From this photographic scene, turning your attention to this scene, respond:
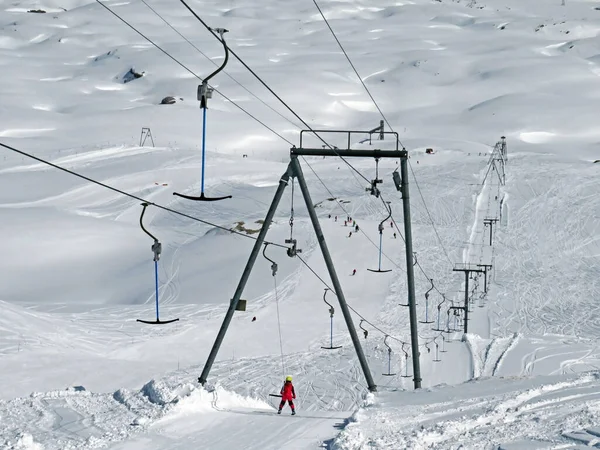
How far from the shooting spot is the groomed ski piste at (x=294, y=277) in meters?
13.0

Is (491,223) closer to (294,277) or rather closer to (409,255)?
(294,277)

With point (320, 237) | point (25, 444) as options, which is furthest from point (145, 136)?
point (25, 444)

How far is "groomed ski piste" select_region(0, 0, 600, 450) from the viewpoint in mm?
13000

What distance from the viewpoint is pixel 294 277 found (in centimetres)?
3531

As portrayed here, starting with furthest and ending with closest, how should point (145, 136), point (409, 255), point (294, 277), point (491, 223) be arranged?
1. point (145, 136)
2. point (491, 223)
3. point (294, 277)
4. point (409, 255)

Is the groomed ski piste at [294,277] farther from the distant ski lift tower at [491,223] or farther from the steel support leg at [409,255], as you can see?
the steel support leg at [409,255]

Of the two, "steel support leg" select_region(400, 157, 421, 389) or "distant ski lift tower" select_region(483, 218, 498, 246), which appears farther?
"distant ski lift tower" select_region(483, 218, 498, 246)

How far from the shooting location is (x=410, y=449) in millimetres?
10578

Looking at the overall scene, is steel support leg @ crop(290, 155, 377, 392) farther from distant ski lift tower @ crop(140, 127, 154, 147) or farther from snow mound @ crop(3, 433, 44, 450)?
distant ski lift tower @ crop(140, 127, 154, 147)

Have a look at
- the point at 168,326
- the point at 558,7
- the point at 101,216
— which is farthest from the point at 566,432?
the point at 558,7

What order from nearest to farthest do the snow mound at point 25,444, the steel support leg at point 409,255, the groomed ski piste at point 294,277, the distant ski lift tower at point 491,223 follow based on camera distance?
1. the snow mound at point 25,444
2. the groomed ski piste at point 294,277
3. the steel support leg at point 409,255
4. the distant ski lift tower at point 491,223

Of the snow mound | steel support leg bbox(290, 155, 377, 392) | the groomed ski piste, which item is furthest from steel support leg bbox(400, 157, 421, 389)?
the snow mound

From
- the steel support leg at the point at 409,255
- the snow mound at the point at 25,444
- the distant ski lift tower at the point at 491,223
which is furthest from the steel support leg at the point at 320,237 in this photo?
the distant ski lift tower at the point at 491,223

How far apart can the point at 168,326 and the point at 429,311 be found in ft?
32.9
